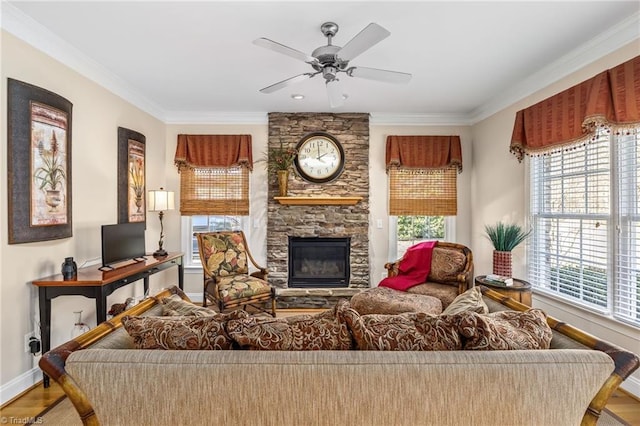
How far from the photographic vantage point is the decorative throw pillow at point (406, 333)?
133 cm

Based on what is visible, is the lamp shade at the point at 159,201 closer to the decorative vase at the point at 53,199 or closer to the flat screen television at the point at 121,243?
the flat screen television at the point at 121,243

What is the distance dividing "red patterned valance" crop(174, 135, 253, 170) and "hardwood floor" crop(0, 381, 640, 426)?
117 inches

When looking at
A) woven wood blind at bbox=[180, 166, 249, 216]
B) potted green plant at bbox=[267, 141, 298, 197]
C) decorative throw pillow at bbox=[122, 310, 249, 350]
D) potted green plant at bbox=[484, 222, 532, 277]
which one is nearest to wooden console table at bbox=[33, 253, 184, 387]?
decorative throw pillow at bbox=[122, 310, 249, 350]

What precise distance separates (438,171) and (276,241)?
248cm

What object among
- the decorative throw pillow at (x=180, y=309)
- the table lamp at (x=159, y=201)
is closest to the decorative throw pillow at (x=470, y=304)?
the decorative throw pillow at (x=180, y=309)

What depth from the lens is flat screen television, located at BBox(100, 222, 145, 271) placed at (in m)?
2.97

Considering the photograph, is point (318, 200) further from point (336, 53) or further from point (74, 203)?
point (74, 203)

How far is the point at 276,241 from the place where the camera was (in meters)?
4.74

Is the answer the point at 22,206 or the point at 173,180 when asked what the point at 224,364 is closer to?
the point at 22,206

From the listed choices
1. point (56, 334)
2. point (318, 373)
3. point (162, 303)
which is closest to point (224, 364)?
point (318, 373)

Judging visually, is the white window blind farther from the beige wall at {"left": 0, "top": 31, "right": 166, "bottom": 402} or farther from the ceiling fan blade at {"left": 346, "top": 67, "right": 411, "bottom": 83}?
the beige wall at {"left": 0, "top": 31, "right": 166, "bottom": 402}

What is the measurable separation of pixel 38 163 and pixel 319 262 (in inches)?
129

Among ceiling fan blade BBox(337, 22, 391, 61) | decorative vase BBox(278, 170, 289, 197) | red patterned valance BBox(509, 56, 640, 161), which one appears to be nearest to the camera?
ceiling fan blade BBox(337, 22, 391, 61)

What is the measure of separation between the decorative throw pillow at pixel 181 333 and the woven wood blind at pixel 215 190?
338cm
